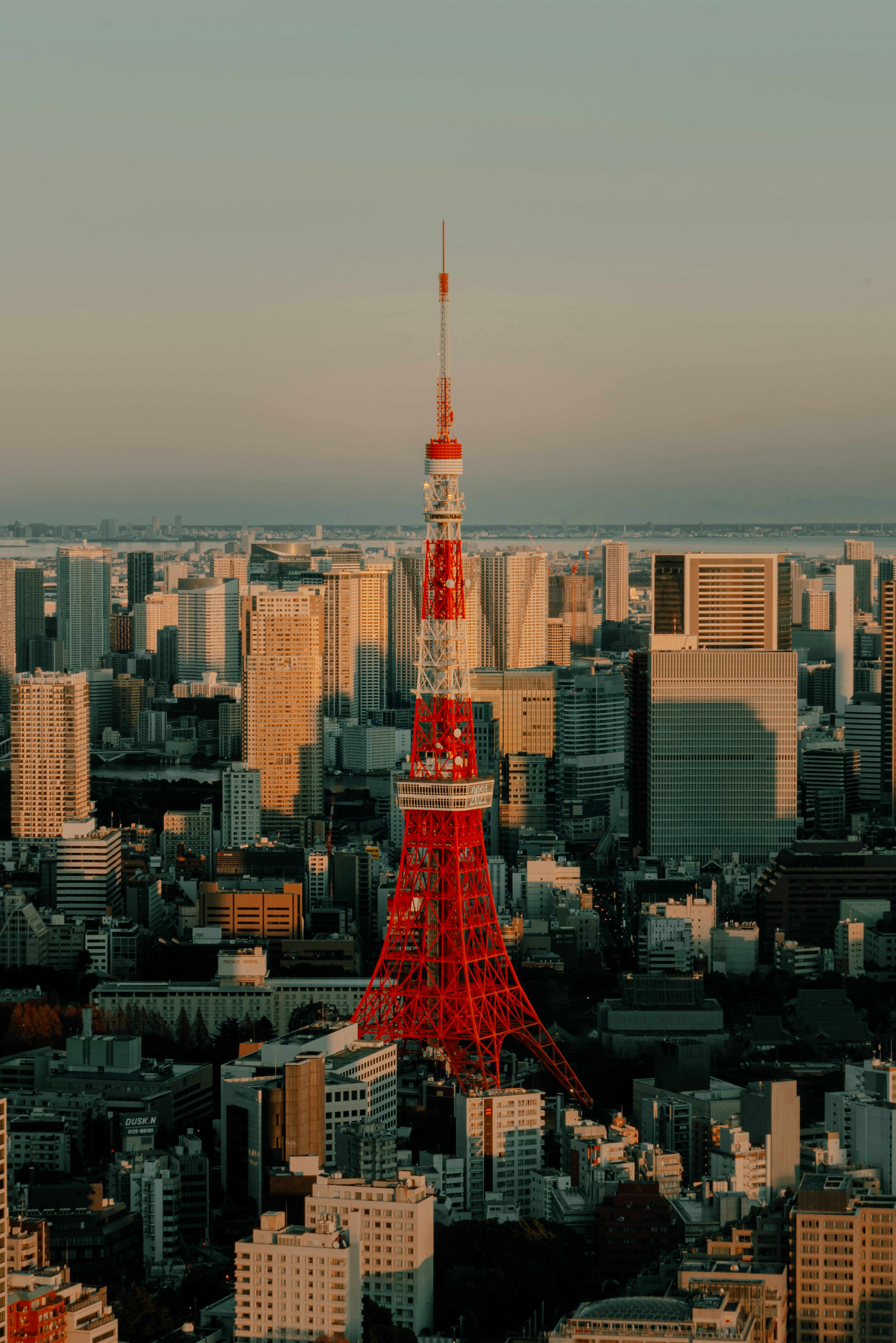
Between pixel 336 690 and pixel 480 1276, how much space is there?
1408 inches

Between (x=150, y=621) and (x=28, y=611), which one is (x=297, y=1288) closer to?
(x=28, y=611)

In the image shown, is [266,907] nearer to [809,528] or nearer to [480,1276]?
[480,1276]

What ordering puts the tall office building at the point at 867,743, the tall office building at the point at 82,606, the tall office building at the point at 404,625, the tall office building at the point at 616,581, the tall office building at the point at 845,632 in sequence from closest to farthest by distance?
the tall office building at the point at 867,743
the tall office building at the point at 845,632
the tall office building at the point at 404,625
the tall office building at the point at 82,606
the tall office building at the point at 616,581

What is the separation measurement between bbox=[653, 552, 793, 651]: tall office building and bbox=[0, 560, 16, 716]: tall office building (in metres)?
19.1

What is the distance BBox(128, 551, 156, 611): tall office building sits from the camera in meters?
62.9

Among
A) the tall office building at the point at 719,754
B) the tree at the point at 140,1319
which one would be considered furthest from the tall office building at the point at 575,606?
the tree at the point at 140,1319

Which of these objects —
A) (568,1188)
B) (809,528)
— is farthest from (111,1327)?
(809,528)

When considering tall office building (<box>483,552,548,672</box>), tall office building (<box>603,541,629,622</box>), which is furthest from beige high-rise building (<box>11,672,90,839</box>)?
tall office building (<box>603,541,629,622</box>)

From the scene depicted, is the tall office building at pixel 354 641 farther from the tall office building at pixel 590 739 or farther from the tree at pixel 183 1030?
the tree at pixel 183 1030

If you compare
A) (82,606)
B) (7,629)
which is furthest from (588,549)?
(7,629)

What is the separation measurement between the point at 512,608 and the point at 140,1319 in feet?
127

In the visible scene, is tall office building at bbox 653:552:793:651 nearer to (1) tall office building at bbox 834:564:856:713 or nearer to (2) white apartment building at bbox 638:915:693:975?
(1) tall office building at bbox 834:564:856:713

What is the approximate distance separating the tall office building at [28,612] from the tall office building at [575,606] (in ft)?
37.3

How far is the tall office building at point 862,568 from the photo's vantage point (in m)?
50.3
